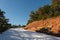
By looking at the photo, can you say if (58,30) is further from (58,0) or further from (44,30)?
(58,0)

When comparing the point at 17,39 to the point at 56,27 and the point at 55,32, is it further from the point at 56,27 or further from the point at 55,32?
the point at 56,27

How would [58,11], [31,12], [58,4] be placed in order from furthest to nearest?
[31,12]
[58,4]
[58,11]

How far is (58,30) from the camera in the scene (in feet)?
47.6

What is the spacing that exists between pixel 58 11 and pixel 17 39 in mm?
13539

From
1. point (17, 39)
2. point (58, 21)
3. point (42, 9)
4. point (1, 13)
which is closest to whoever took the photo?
point (17, 39)

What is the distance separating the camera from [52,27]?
16.2 meters

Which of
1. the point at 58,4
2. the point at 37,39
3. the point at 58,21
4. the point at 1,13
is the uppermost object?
the point at 58,4

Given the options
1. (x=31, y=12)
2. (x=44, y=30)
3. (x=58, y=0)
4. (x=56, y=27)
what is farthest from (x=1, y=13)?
(x=31, y=12)

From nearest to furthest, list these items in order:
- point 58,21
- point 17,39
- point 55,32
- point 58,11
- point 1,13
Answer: point 17,39, point 55,32, point 58,21, point 1,13, point 58,11

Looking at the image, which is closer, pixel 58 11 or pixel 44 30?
pixel 44 30

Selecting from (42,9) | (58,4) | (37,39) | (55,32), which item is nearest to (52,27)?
(55,32)

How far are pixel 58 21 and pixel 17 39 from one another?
733cm

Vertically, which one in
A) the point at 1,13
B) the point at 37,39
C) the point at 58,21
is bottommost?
the point at 37,39

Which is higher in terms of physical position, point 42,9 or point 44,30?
point 42,9
